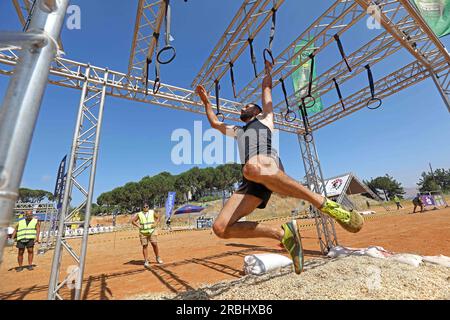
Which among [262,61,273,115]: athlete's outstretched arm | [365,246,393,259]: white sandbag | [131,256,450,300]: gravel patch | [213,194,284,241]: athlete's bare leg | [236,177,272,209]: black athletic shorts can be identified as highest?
[262,61,273,115]: athlete's outstretched arm

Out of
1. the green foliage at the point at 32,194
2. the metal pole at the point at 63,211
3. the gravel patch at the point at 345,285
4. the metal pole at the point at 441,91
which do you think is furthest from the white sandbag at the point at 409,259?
the green foliage at the point at 32,194

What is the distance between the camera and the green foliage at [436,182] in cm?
5093

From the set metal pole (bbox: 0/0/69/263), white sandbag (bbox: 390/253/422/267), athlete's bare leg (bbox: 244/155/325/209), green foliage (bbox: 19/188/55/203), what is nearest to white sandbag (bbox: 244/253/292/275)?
white sandbag (bbox: 390/253/422/267)

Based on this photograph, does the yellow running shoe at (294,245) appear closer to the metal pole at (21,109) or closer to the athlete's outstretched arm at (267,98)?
the athlete's outstretched arm at (267,98)

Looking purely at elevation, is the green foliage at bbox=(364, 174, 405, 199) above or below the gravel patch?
above

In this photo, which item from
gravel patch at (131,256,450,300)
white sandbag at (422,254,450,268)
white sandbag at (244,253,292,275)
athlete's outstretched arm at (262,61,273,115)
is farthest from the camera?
white sandbag at (244,253,292,275)

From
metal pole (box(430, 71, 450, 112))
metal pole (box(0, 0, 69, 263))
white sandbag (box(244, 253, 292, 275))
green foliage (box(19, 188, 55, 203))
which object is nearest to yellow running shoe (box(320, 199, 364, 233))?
metal pole (box(0, 0, 69, 263))

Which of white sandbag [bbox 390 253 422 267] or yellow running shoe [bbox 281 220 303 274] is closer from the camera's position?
yellow running shoe [bbox 281 220 303 274]

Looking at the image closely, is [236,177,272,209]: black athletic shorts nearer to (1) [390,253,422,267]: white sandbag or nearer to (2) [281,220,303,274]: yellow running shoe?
(2) [281,220,303,274]: yellow running shoe

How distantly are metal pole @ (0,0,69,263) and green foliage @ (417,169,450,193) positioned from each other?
62.8 m

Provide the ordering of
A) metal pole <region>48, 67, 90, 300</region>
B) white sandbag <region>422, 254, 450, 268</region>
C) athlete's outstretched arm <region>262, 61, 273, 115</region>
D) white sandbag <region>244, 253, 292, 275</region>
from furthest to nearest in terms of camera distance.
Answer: white sandbag <region>244, 253, 292, 275</region>
white sandbag <region>422, 254, 450, 268</region>
metal pole <region>48, 67, 90, 300</region>
athlete's outstretched arm <region>262, 61, 273, 115</region>

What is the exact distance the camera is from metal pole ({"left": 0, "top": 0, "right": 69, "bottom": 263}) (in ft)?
2.80
